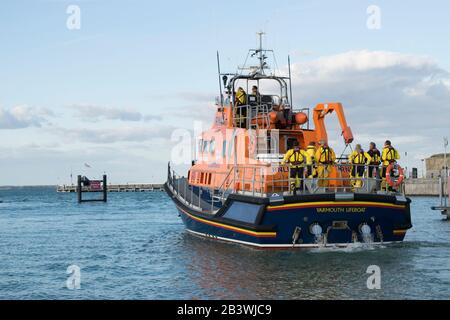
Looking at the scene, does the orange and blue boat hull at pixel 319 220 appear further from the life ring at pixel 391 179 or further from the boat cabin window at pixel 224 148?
the boat cabin window at pixel 224 148

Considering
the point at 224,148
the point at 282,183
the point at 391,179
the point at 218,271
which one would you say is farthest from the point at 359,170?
the point at 218,271

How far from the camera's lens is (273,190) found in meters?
16.9

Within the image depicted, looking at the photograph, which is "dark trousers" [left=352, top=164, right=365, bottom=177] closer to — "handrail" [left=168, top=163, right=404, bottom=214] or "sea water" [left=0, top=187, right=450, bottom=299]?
"handrail" [left=168, top=163, right=404, bottom=214]

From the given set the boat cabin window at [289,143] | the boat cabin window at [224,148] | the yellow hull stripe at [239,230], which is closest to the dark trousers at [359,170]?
the boat cabin window at [289,143]

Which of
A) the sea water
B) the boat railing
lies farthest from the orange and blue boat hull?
the boat railing

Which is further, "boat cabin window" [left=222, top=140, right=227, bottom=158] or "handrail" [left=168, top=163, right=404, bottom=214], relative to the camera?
"boat cabin window" [left=222, top=140, right=227, bottom=158]

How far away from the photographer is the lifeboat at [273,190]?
15.2 m

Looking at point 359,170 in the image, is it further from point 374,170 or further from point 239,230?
point 239,230

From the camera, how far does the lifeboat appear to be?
15.2 metres

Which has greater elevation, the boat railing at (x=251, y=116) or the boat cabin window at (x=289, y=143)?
the boat railing at (x=251, y=116)

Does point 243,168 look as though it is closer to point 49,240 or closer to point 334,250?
point 334,250
